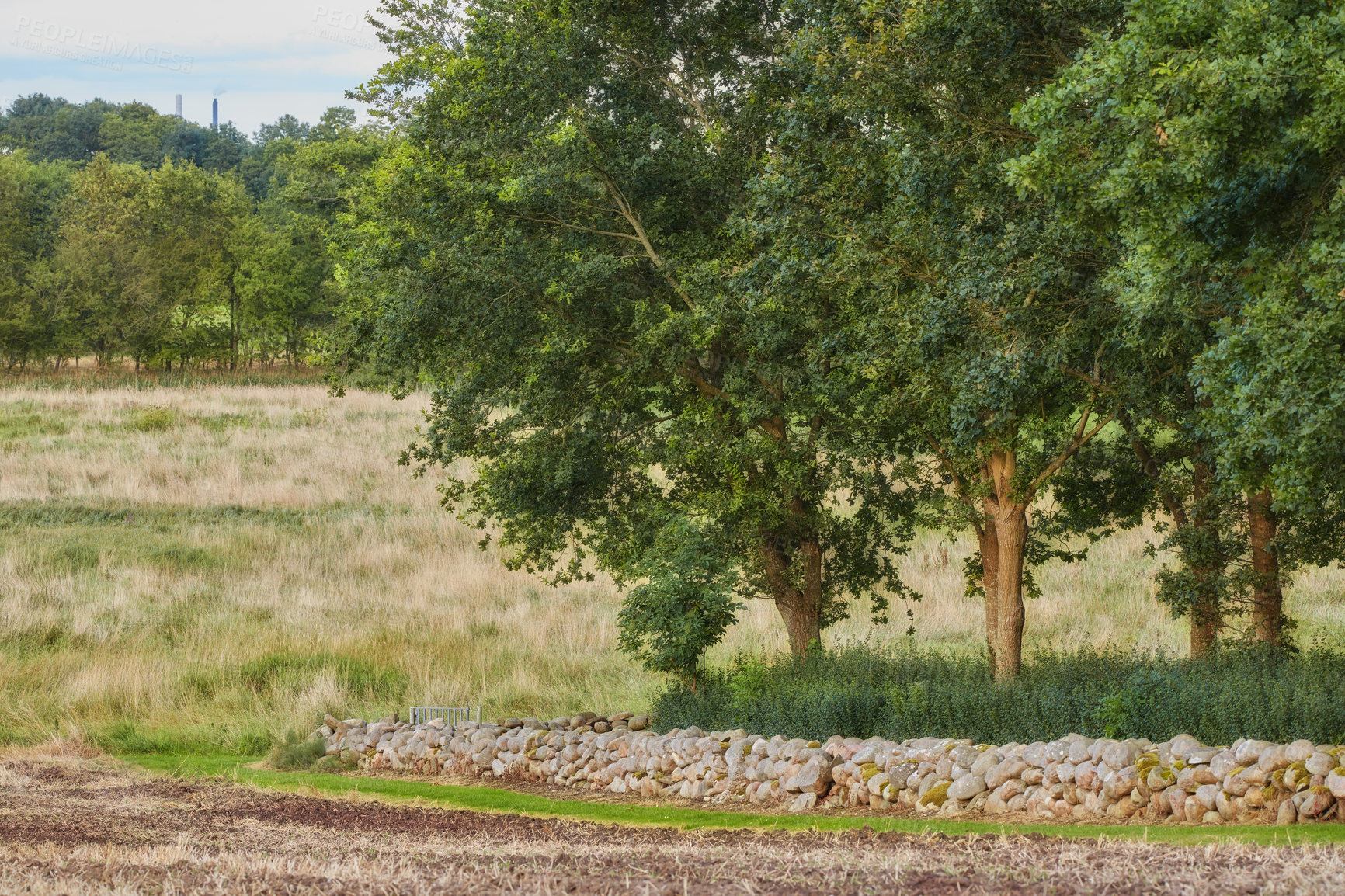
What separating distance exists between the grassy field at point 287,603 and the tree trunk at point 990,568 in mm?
4252

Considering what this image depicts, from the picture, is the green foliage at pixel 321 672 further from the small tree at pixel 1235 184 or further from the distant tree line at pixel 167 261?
the distant tree line at pixel 167 261

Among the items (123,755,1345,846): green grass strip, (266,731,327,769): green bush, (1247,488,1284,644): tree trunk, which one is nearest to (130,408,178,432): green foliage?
(123,755,1345,846): green grass strip

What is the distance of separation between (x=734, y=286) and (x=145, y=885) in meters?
9.24

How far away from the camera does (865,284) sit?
525 inches

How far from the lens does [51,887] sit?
594 cm

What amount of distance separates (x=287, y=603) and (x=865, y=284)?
54.7ft

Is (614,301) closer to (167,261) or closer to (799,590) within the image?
(799,590)

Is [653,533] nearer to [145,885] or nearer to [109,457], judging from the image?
[145,885]

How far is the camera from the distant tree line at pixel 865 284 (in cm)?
835

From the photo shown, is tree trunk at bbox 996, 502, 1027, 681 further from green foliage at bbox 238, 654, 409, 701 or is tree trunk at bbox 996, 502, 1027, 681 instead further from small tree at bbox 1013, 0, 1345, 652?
green foliage at bbox 238, 654, 409, 701

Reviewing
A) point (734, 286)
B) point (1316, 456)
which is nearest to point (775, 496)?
point (734, 286)

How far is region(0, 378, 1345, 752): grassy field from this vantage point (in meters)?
19.5

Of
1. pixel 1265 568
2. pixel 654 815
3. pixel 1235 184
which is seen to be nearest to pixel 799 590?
pixel 654 815

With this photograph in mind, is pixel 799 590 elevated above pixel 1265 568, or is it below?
below
